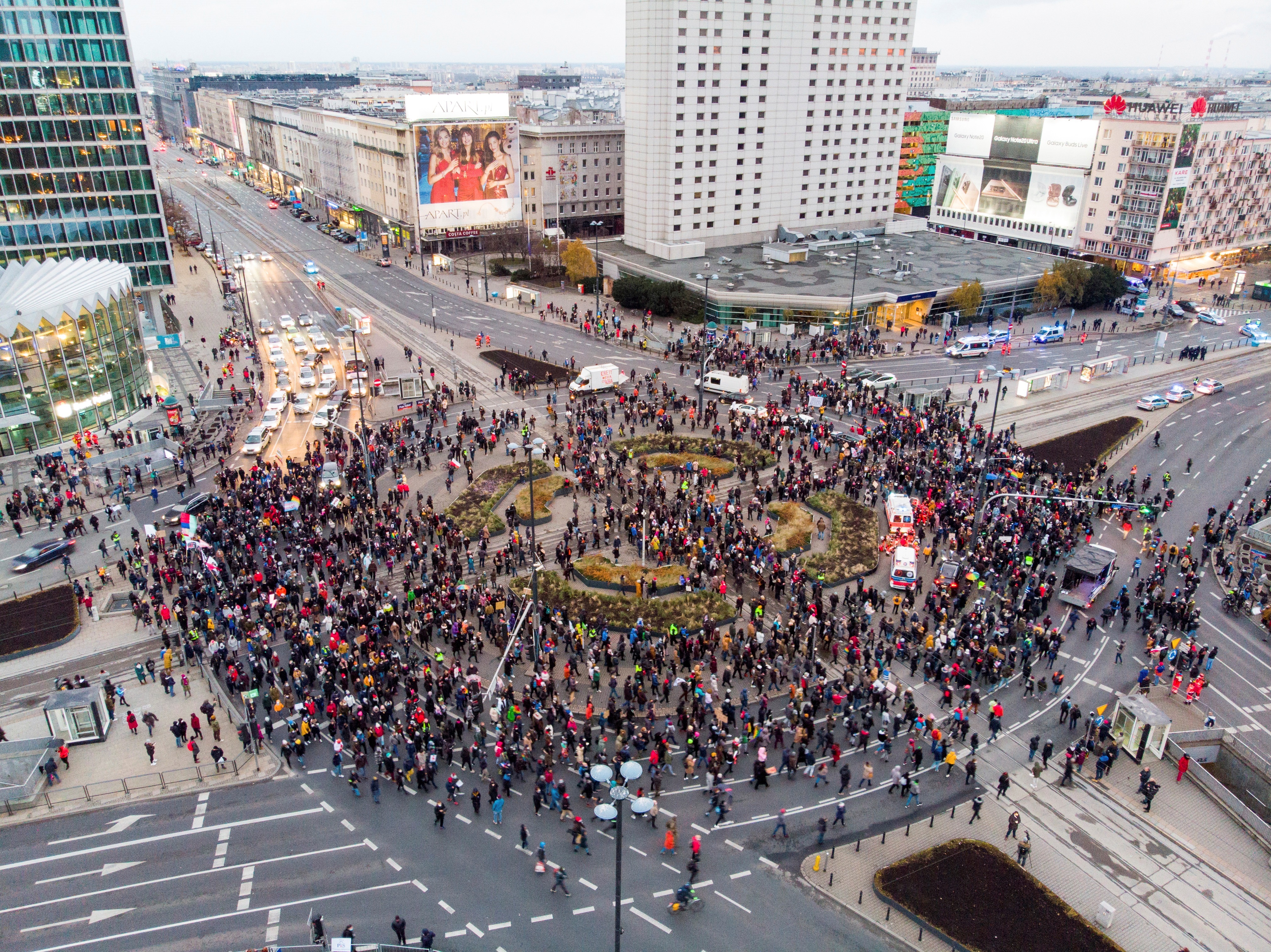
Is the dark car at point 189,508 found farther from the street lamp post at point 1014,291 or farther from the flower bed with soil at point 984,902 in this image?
the street lamp post at point 1014,291

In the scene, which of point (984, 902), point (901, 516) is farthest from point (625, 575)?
point (984, 902)

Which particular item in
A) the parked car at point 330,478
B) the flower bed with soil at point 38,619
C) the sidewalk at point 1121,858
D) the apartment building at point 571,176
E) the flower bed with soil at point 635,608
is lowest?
the flower bed with soil at point 38,619

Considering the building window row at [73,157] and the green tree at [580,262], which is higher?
the building window row at [73,157]

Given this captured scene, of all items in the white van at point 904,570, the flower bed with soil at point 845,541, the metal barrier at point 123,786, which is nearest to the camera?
the metal barrier at point 123,786

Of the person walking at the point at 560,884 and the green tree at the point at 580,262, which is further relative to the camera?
the green tree at the point at 580,262

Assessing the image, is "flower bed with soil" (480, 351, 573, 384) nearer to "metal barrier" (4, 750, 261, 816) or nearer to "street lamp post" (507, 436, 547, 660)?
"street lamp post" (507, 436, 547, 660)

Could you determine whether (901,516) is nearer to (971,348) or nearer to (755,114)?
(971,348)

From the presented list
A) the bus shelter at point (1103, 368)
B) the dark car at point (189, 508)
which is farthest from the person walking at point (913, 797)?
the bus shelter at point (1103, 368)
